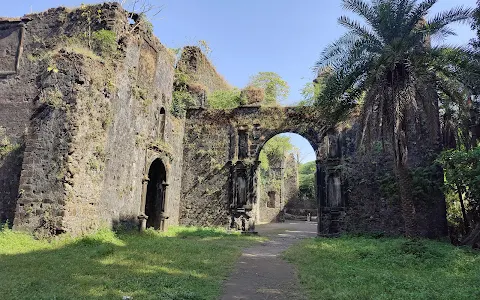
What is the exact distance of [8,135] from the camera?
12.4m

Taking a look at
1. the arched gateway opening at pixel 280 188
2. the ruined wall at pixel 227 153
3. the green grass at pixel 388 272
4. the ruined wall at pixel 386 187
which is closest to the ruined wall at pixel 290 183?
the arched gateway opening at pixel 280 188

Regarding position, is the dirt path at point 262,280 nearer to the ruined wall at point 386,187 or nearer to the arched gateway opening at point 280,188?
the ruined wall at point 386,187

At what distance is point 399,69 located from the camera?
10.9 metres

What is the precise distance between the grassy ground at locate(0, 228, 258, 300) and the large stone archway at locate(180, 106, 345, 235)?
6292 mm

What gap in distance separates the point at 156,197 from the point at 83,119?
21.1ft

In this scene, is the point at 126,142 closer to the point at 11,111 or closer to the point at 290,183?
the point at 11,111

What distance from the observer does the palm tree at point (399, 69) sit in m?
10.5

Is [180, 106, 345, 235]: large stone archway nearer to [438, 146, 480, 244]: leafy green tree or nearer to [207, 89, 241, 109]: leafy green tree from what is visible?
[207, 89, 241, 109]: leafy green tree

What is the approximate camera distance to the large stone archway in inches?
659

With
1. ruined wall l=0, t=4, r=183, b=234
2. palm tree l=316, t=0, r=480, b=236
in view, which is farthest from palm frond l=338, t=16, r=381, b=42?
ruined wall l=0, t=4, r=183, b=234

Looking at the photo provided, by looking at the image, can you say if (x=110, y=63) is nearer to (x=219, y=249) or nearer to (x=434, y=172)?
(x=219, y=249)

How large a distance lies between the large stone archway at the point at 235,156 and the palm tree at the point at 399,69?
Answer: 5.57m

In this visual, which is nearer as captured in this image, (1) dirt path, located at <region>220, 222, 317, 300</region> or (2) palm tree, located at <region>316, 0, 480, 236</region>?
(1) dirt path, located at <region>220, 222, 317, 300</region>

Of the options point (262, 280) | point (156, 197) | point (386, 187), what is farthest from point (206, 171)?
point (262, 280)
